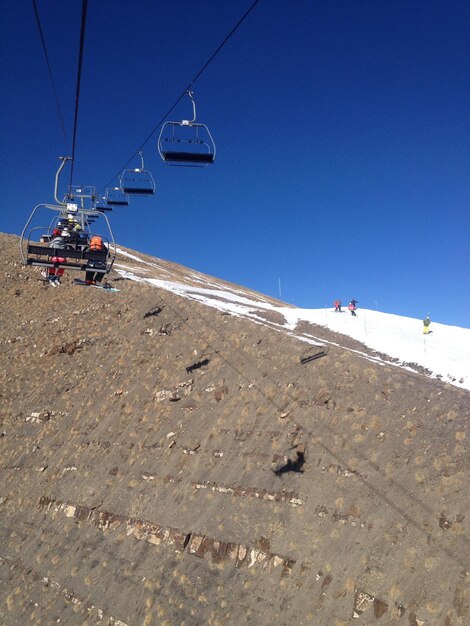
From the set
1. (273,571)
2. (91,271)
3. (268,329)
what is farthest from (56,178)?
(273,571)

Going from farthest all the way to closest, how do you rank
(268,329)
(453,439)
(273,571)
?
(268,329) < (453,439) < (273,571)

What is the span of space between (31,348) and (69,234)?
31.2ft

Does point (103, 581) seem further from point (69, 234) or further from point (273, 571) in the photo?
point (69, 234)

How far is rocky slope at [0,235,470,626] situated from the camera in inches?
356

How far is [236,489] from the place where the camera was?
1205cm

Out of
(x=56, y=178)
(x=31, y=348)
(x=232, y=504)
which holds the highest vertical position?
(x=56, y=178)

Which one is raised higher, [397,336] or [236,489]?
[397,336]

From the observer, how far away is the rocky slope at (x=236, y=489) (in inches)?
356

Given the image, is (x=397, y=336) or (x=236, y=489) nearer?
(x=236, y=489)

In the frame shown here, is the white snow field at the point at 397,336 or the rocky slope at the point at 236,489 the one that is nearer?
the rocky slope at the point at 236,489

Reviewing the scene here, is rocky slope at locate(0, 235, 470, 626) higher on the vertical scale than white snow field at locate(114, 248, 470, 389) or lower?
lower

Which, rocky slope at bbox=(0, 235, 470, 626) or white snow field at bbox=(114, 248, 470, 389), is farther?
white snow field at bbox=(114, 248, 470, 389)

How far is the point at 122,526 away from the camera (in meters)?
→ 13.2

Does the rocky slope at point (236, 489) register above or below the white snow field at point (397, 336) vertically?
below
